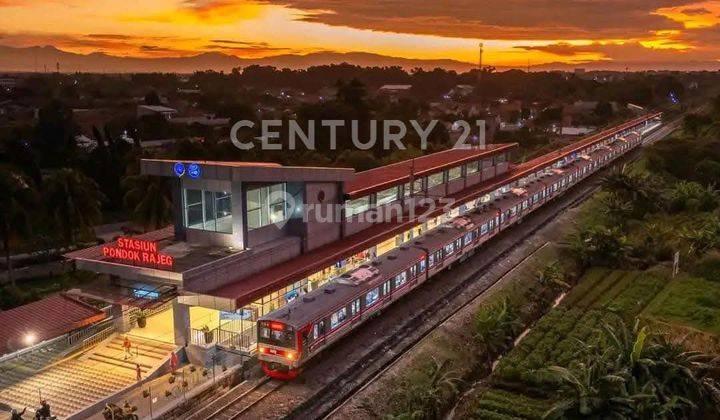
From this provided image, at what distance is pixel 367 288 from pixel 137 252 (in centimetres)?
1107

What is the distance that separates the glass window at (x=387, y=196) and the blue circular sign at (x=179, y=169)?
14337mm

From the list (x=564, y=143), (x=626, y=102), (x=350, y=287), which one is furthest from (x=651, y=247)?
(x=626, y=102)

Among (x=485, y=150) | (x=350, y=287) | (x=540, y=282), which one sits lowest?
(x=540, y=282)

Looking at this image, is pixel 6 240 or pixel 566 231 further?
pixel 566 231

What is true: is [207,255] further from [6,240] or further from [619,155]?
[619,155]

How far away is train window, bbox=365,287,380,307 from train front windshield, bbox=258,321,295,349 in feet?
20.0

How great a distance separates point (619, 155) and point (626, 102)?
88259 mm

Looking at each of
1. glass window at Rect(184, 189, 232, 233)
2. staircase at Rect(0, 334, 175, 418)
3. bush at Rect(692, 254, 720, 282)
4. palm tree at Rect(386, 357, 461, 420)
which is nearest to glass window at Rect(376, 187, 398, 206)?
glass window at Rect(184, 189, 232, 233)

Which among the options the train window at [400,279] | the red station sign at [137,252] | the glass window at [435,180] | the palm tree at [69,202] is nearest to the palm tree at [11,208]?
the palm tree at [69,202]

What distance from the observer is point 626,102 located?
16850 cm

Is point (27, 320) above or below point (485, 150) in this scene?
below

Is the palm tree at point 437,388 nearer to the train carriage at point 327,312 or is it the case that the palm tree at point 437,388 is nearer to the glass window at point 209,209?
the train carriage at point 327,312

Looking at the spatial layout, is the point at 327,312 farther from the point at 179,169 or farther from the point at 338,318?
the point at 179,169

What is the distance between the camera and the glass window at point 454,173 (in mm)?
52000
